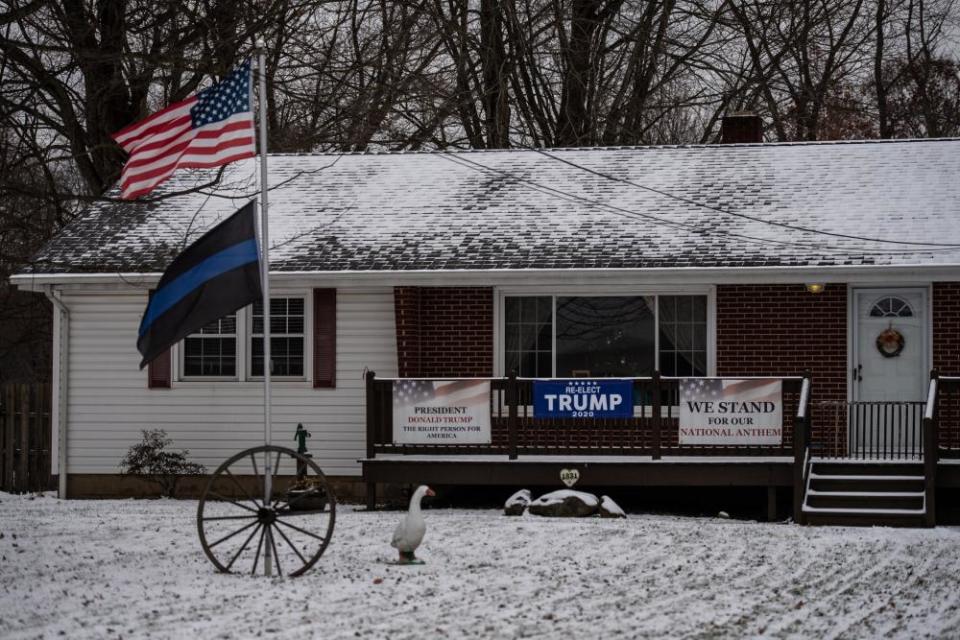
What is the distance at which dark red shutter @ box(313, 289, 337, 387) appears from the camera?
19625mm

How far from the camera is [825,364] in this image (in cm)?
1884

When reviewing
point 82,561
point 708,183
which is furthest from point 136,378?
point 708,183

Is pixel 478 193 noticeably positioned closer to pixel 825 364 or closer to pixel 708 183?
pixel 708 183

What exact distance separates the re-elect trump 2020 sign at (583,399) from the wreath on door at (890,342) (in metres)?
3.41

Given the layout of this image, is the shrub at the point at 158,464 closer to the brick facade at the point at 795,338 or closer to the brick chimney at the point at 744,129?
the brick facade at the point at 795,338

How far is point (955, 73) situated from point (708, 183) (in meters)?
18.1

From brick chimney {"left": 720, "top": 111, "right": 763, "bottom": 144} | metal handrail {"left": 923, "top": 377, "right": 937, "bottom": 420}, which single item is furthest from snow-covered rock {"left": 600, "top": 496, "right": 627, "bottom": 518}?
brick chimney {"left": 720, "top": 111, "right": 763, "bottom": 144}

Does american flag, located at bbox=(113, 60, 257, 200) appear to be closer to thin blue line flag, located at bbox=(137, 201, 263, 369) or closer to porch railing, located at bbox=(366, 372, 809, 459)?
thin blue line flag, located at bbox=(137, 201, 263, 369)

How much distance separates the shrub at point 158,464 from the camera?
64.3 feet

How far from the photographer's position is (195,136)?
13211 millimetres

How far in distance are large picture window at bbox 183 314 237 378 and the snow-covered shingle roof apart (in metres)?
1.16

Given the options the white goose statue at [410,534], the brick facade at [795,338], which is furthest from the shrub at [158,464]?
the white goose statue at [410,534]

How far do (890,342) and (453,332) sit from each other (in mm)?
5534

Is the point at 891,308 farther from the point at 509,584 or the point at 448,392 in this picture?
the point at 509,584
